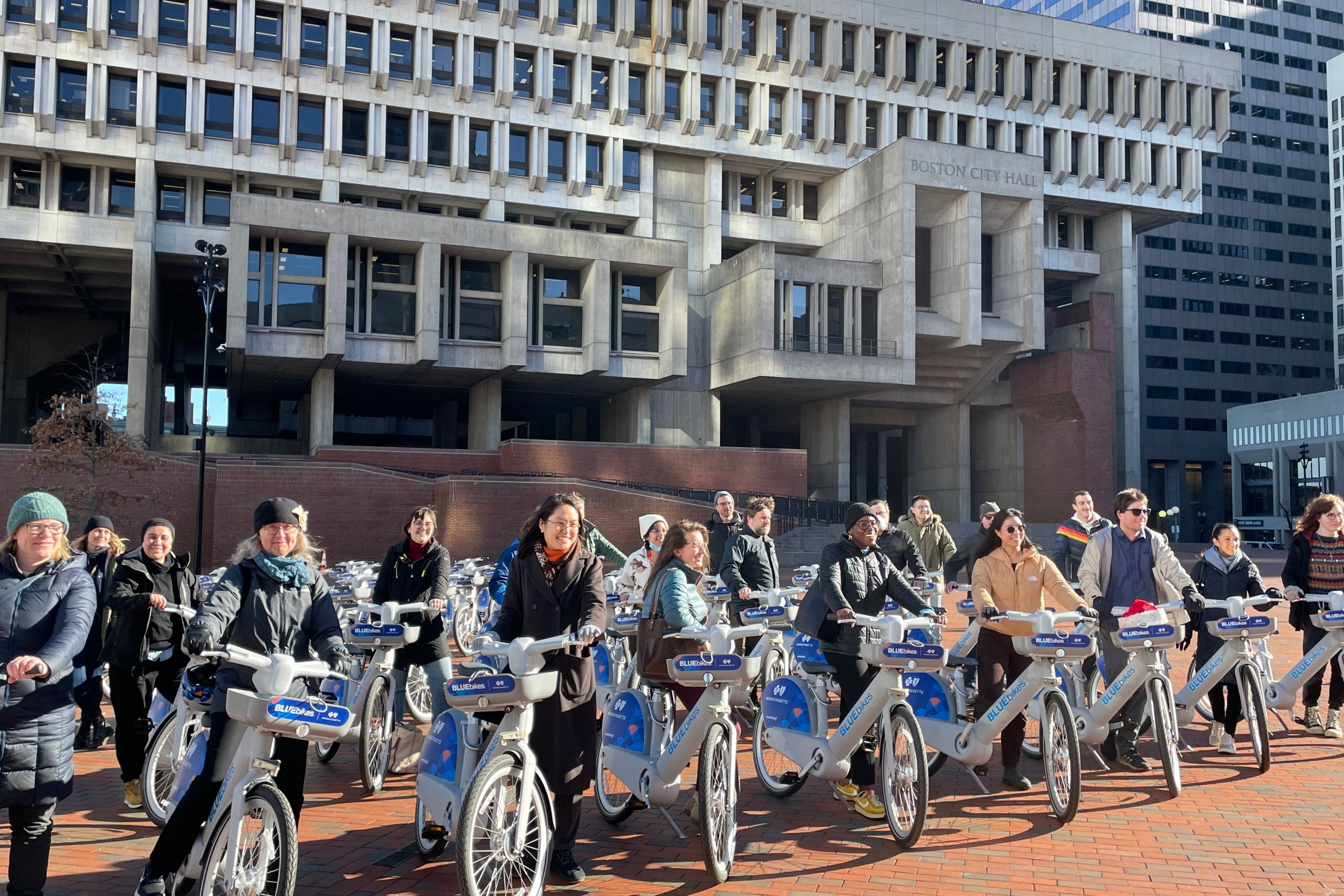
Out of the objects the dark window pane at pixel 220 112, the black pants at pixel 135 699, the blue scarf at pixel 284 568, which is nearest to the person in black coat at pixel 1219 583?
the blue scarf at pixel 284 568

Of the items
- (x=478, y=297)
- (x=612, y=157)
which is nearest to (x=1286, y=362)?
(x=612, y=157)

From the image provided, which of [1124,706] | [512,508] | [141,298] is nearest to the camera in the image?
[1124,706]

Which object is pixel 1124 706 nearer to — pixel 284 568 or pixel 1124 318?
pixel 284 568

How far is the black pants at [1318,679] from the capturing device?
895cm

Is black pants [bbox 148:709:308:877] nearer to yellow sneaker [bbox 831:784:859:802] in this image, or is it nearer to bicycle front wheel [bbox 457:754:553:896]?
bicycle front wheel [bbox 457:754:553:896]

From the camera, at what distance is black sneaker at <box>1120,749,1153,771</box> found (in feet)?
25.2

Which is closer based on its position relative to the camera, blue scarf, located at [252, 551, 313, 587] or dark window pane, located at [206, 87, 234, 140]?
blue scarf, located at [252, 551, 313, 587]

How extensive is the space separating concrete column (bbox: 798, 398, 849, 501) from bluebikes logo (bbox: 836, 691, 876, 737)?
3928cm

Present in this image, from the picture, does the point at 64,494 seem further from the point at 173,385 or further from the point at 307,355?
the point at 173,385

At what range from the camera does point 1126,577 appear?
26.2 ft

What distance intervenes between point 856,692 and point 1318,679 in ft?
15.9

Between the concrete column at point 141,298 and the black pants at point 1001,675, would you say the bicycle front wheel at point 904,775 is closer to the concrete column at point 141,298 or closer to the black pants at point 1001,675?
the black pants at point 1001,675

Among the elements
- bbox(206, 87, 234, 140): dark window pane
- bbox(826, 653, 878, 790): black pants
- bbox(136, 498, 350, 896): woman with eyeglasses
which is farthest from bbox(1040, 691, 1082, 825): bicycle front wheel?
bbox(206, 87, 234, 140): dark window pane

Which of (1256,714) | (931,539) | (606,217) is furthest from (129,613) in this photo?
(606,217)
